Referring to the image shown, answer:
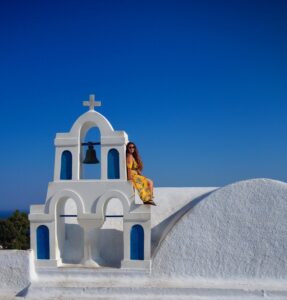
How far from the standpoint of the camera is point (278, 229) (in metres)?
7.79

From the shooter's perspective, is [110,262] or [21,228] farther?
[21,228]

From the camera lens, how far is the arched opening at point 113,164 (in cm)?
825

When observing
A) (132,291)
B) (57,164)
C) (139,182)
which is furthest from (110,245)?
(57,164)

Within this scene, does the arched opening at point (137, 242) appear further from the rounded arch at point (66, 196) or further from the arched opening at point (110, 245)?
the rounded arch at point (66, 196)

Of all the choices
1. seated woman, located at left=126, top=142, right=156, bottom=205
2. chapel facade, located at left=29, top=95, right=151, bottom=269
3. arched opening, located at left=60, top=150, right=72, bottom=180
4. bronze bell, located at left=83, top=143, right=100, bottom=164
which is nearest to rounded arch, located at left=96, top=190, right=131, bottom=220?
chapel facade, located at left=29, top=95, right=151, bottom=269

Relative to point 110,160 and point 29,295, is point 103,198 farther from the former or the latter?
point 29,295

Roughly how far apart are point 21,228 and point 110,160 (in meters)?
13.2

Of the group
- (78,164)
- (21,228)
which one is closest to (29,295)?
(78,164)

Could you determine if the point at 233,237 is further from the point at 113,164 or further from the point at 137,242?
the point at 113,164

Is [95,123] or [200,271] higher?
[95,123]

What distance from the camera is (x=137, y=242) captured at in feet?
26.3

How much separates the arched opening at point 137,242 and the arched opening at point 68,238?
132cm

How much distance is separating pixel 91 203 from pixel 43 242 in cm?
127

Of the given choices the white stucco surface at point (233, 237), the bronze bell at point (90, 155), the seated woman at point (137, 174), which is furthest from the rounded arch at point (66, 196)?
the white stucco surface at point (233, 237)
